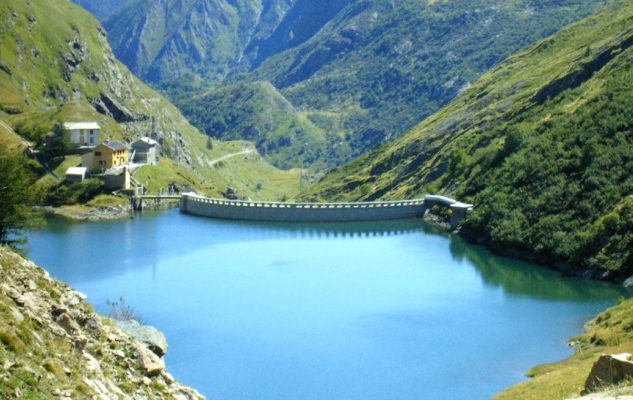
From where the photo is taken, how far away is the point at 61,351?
93.4ft

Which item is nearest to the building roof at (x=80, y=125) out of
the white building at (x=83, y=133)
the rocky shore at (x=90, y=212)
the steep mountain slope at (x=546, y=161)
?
the white building at (x=83, y=133)

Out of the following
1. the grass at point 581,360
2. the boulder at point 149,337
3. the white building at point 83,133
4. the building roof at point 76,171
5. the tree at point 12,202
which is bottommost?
the grass at point 581,360

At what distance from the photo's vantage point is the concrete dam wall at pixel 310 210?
11956 cm

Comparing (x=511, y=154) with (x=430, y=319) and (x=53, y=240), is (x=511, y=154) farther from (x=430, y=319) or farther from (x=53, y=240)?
(x=53, y=240)

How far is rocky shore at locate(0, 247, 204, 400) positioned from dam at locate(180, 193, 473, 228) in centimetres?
8664

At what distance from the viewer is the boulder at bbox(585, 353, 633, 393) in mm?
31438

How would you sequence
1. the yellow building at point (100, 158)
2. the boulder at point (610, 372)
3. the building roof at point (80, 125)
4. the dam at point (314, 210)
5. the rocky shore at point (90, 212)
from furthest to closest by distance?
the building roof at point (80, 125) → the yellow building at point (100, 158) → the dam at point (314, 210) → the rocky shore at point (90, 212) → the boulder at point (610, 372)

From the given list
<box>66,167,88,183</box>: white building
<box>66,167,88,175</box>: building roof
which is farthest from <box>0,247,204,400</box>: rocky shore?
<box>66,167,88,175</box>: building roof

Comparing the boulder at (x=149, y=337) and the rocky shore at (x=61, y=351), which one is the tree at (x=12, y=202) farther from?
the rocky shore at (x=61, y=351)

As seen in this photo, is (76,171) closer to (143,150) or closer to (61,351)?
(143,150)

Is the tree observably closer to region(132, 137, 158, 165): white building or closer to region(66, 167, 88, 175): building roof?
region(66, 167, 88, 175): building roof

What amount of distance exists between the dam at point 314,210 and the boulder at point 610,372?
8244cm

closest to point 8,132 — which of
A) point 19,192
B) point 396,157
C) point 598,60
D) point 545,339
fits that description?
point 396,157

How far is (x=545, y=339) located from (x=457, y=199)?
52207 millimetres
